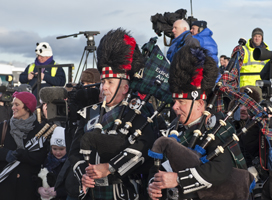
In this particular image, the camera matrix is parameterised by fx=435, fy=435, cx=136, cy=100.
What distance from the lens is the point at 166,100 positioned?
3930 millimetres

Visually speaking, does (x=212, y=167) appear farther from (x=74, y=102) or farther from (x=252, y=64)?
(x=252, y=64)

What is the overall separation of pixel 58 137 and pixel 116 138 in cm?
207

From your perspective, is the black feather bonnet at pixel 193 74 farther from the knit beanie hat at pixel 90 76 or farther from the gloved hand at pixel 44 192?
the knit beanie hat at pixel 90 76

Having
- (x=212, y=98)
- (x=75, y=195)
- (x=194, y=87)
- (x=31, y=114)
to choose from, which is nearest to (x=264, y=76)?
(x=212, y=98)

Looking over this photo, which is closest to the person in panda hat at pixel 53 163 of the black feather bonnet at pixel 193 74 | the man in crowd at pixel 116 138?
the man in crowd at pixel 116 138

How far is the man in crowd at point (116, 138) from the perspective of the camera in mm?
3600

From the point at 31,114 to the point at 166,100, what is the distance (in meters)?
2.86

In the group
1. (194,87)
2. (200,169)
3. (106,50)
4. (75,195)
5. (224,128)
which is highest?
(106,50)

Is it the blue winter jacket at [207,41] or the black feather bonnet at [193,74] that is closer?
the black feather bonnet at [193,74]

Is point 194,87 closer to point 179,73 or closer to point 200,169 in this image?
point 179,73

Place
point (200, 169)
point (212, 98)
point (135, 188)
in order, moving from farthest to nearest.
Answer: point (135, 188), point (212, 98), point (200, 169)

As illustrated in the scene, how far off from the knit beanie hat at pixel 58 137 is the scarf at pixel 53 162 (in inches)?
7.0

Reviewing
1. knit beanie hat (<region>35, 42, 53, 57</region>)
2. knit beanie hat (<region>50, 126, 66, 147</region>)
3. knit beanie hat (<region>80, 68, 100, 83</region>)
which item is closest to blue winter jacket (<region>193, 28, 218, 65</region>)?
knit beanie hat (<region>80, 68, 100, 83</region>)

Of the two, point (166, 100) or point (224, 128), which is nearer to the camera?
point (224, 128)
